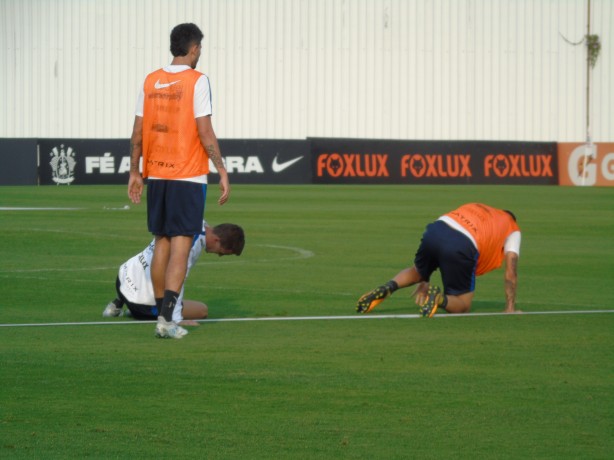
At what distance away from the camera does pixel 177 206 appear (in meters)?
8.80

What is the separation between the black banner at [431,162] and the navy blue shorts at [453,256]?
30.6 metres

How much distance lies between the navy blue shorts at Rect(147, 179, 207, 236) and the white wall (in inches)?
1546

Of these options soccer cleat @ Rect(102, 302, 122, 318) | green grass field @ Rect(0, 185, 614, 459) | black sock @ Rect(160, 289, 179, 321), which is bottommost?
green grass field @ Rect(0, 185, 614, 459)

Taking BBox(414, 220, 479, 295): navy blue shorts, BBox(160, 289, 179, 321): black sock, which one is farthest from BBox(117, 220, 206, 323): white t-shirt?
BBox(414, 220, 479, 295): navy blue shorts

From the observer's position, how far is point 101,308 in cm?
1072

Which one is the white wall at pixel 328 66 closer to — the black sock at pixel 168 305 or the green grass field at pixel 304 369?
the green grass field at pixel 304 369

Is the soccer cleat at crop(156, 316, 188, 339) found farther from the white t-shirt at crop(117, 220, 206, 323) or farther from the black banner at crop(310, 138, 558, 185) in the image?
the black banner at crop(310, 138, 558, 185)

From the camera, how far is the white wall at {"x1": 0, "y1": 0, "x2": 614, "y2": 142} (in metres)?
47.3

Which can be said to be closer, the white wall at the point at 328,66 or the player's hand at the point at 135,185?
the player's hand at the point at 135,185

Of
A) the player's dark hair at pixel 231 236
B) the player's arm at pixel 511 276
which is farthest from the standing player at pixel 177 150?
the player's arm at pixel 511 276

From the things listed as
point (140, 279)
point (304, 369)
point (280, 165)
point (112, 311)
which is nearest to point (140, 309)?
point (140, 279)

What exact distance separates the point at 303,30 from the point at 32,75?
9656 millimetres

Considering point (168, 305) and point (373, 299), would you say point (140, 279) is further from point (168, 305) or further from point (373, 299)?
point (373, 299)

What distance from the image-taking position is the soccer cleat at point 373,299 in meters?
10.3
